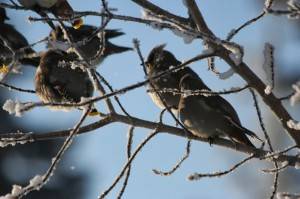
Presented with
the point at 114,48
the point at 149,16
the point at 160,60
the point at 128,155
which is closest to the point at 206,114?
the point at 160,60

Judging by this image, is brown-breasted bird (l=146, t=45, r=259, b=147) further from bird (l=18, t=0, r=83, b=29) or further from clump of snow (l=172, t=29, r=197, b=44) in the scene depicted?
clump of snow (l=172, t=29, r=197, b=44)

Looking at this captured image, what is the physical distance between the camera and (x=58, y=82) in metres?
7.07

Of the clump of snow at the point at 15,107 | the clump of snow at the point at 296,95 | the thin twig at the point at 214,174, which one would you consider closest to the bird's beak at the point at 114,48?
the thin twig at the point at 214,174

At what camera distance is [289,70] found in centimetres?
2541

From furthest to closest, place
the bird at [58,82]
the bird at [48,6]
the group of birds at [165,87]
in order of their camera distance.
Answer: the bird at [58,82], the group of birds at [165,87], the bird at [48,6]

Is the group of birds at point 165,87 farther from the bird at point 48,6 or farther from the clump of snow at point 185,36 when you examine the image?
the clump of snow at point 185,36

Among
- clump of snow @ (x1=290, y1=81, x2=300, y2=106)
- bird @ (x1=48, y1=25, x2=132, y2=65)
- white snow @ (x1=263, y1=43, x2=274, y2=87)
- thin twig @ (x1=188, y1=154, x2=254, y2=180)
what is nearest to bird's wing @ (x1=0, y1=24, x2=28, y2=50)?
bird @ (x1=48, y1=25, x2=132, y2=65)

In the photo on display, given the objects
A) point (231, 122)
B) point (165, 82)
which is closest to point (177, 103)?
point (165, 82)

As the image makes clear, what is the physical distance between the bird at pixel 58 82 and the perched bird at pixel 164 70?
567mm

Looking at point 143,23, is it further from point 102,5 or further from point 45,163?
point 45,163

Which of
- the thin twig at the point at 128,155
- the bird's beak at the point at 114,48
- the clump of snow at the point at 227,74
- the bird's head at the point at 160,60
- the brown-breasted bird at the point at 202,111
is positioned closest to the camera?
the clump of snow at the point at 227,74

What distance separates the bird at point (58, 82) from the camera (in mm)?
6902

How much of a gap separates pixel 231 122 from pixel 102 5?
7.76ft

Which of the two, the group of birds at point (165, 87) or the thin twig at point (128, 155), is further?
the group of birds at point (165, 87)
